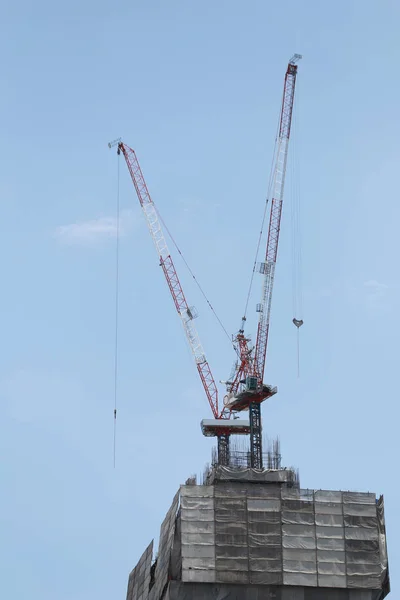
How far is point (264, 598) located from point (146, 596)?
86.2ft

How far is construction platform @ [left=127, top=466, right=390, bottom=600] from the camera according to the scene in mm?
176000

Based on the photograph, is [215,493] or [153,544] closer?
[215,493]

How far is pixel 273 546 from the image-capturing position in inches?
6998

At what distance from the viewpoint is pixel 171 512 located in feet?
620

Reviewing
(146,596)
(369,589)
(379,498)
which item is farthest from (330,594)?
(146,596)

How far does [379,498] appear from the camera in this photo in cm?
18588

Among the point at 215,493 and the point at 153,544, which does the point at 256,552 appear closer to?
the point at 215,493

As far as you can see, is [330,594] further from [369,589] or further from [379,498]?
[379,498]

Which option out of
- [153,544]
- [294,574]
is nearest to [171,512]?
[153,544]

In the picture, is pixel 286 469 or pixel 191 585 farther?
pixel 286 469

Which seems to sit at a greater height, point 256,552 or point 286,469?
point 286,469

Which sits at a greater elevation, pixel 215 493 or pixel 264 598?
pixel 215 493

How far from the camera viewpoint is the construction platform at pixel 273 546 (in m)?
176

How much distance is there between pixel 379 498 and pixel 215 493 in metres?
25.9
